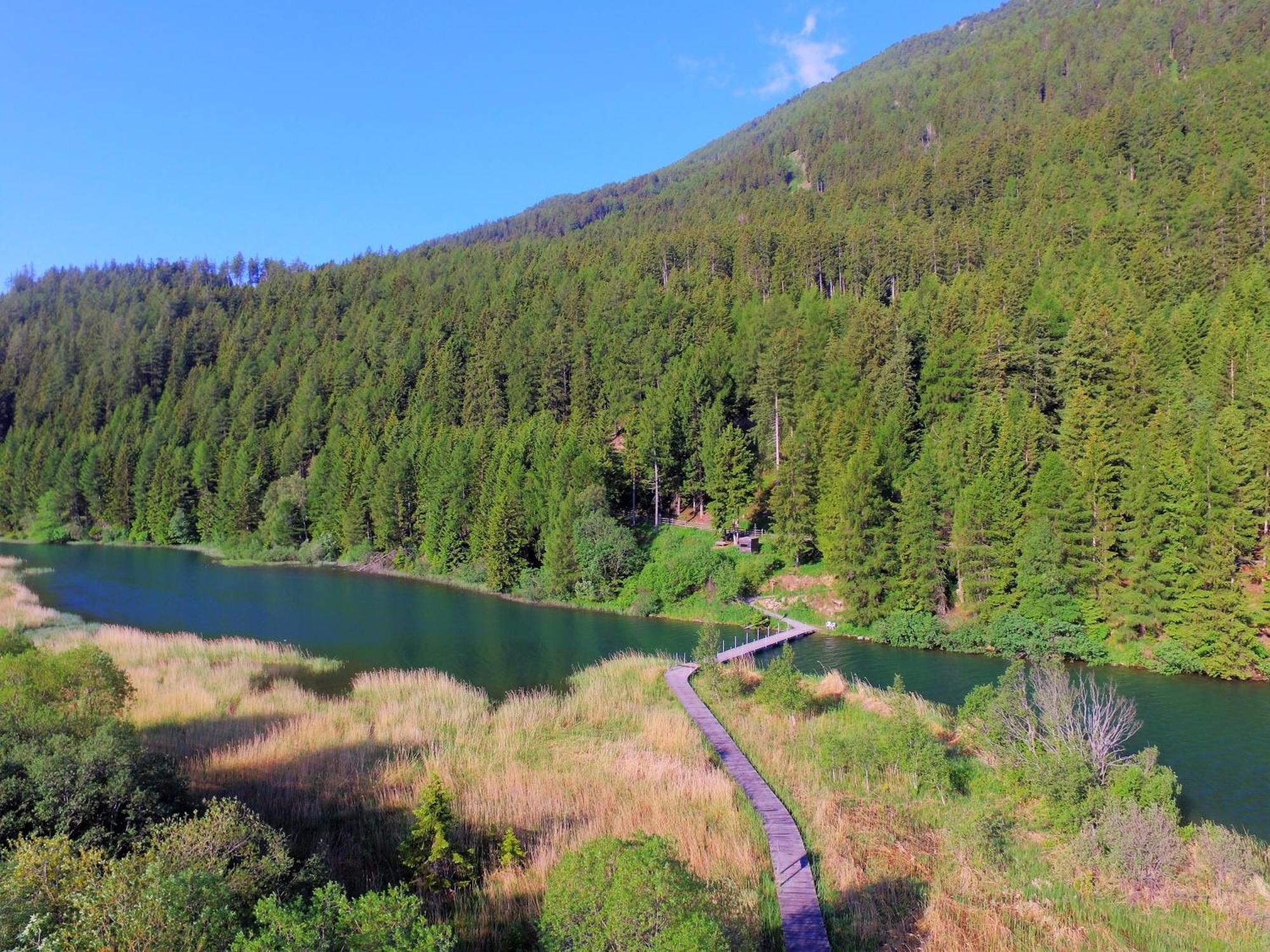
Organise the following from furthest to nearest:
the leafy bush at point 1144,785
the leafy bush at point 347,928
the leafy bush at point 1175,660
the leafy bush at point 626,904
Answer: the leafy bush at point 1175,660 < the leafy bush at point 1144,785 < the leafy bush at point 626,904 < the leafy bush at point 347,928

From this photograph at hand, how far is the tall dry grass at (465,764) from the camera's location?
12117 mm

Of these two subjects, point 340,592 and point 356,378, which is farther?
point 356,378

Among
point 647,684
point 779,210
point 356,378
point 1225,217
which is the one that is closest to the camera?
point 647,684

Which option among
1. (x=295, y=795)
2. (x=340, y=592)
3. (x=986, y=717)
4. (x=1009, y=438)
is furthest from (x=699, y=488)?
(x=295, y=795)

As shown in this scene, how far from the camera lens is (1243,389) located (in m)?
38.5

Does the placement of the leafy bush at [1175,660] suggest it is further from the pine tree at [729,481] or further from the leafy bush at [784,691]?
the pine tree at [729,481]

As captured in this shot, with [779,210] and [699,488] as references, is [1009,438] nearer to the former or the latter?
[699,488]

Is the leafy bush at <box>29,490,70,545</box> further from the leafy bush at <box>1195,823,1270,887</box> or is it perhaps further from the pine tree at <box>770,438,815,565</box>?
the leafy bush at <box>1195,823,1270,887</box>

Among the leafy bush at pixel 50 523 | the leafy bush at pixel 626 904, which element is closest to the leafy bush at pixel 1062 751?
the leafy bush at pixel 626 904

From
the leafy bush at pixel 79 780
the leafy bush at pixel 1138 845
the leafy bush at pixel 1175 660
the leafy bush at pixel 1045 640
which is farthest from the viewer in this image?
the leafy bush at pixel 1045 640

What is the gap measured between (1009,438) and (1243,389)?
12.1 metres

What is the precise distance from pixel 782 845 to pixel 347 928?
9034 mm

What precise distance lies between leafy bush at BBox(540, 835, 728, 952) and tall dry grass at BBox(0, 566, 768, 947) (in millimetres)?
2478

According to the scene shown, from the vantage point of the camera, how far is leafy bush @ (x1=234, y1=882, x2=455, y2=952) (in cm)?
595
